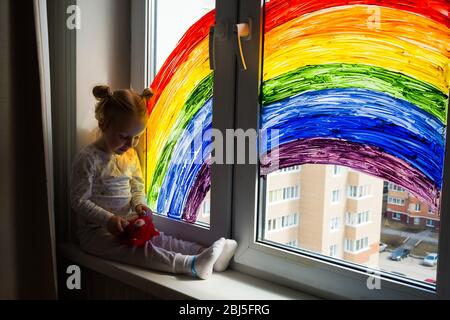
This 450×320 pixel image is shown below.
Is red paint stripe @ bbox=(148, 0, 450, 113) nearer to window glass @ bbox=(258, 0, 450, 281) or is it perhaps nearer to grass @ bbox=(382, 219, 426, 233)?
window glass @ bbox=(258, 0, 450, 281)

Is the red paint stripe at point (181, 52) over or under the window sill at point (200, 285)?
over

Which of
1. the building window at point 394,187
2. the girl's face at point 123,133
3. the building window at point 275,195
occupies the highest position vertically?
the girl's face at point 123,133

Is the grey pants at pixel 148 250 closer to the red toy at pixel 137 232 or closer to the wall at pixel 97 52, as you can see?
the red toy at pixel 137 232

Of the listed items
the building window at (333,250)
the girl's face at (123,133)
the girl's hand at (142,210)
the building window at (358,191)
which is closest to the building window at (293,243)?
the building window at (333,250)

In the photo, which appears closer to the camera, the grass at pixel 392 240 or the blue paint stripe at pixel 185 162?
the grass at pixel 392 240

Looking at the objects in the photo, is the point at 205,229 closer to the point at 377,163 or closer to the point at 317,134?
the point at 317,134

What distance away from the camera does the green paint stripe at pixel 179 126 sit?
4.50ft

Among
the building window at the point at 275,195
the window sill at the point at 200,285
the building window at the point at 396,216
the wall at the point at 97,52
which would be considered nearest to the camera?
the building window at the point at 396,216

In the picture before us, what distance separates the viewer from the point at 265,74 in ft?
4.03

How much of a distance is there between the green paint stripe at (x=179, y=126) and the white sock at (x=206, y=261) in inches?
14.5

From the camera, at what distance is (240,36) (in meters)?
1.23

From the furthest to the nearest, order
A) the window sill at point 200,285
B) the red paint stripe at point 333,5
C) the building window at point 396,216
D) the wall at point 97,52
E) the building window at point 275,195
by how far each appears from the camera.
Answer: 1. the wall at point 97,52
2. the building window at point 275,195
3. the window sill at point 200,285
4. the building window at point 396,216
5. the red paint stripe at point 333,5

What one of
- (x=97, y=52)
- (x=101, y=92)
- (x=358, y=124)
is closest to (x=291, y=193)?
(x=358, y=124)

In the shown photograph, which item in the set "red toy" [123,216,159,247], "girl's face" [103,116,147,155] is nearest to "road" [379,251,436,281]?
"red toy" [123,216,159,247]
